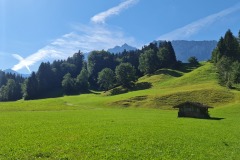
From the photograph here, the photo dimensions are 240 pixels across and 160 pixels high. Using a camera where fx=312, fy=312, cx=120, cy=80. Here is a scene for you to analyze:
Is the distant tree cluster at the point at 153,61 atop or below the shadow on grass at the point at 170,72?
atop

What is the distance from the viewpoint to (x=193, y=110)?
3236 inches

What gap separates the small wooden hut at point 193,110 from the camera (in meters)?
80.4

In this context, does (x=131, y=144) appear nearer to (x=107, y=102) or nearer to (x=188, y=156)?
(x=188, y=156)

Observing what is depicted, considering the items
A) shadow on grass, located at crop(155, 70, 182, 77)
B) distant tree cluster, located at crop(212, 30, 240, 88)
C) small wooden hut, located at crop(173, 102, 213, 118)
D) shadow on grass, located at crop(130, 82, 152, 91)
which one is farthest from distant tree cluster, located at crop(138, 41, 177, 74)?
small wooden hut, located at crop(173, 102, 213, 118)

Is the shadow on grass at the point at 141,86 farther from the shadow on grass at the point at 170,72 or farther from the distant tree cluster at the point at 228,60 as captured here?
the distant tree cluster at the point at 228,60

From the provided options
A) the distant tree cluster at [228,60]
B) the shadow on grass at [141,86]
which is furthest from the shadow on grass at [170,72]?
the distant tree cluster at [228,60]

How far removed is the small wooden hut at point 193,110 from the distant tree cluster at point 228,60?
4748 cm

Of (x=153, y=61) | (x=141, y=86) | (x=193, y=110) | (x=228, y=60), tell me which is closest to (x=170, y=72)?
(x=153, y=61)

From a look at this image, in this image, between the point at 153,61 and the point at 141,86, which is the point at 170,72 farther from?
the point at 141,86

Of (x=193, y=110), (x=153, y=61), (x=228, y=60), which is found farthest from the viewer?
(x=153, y=61)

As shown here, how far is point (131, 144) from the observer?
30562mm

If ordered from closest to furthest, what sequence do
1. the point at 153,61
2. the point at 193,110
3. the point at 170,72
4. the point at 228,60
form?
the point at 193,110 → the point at 228,60 → the point at 170,72 → the point at 153,61

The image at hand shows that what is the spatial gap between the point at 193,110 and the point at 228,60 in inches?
2357

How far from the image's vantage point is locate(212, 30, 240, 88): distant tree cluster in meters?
127
